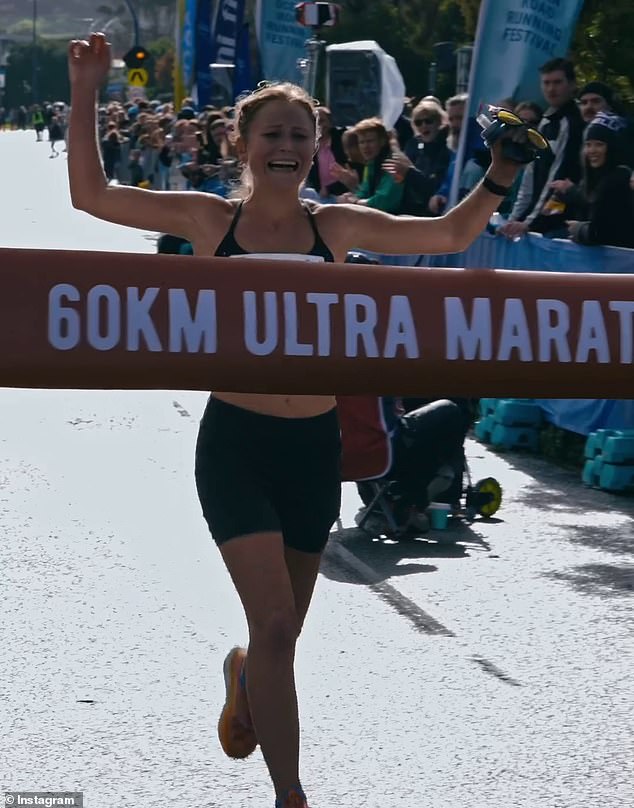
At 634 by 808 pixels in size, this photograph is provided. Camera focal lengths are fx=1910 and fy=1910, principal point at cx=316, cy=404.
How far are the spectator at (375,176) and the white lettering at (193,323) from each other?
28.1ft

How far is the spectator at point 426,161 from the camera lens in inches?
561

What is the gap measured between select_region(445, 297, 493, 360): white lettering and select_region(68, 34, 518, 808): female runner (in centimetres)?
19

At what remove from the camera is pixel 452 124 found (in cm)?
1530

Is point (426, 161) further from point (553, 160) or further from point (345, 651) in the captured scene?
point (345, 651)

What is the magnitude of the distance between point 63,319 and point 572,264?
708cm

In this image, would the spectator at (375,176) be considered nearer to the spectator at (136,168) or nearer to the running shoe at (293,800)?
the running shoe at (293,800)

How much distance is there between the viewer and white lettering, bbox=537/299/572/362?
486cm

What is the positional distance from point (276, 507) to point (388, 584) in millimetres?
3025

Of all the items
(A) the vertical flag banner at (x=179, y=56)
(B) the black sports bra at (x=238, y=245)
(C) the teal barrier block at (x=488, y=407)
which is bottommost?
(A) the vertical flag banner at (x=179, y=56)

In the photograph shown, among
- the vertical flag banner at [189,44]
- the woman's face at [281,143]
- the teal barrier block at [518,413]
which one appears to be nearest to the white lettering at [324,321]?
the woman's face at [281,143]

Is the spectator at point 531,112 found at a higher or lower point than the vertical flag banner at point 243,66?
higher

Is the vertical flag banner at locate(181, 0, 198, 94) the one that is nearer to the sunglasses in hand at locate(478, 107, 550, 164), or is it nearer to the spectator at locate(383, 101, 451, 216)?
the spectator at locate(383, 101, 451, 216)

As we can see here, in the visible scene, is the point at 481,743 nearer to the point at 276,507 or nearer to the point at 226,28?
the point at 276,507
